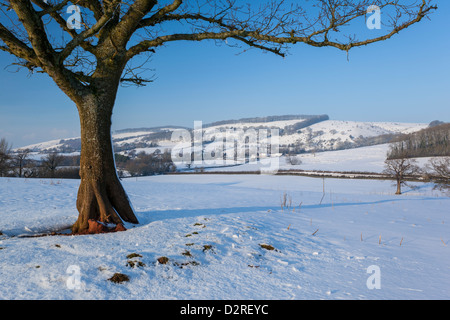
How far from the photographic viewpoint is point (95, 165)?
5.09m

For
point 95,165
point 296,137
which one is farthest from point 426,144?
point 95,165

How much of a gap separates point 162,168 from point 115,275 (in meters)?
74.6

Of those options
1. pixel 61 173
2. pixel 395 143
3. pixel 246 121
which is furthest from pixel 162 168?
pixel 246 121

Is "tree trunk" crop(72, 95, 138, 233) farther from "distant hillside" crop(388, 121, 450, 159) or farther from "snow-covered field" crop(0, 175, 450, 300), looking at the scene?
"distant hillside" crop(388, 121, 450, 159)

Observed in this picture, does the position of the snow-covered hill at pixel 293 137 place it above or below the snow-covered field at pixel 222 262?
above

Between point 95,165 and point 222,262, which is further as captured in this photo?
point 95,165

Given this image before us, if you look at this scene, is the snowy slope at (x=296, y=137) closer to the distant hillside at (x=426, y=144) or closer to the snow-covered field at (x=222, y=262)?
the distant hillside at (x=426, y=144)

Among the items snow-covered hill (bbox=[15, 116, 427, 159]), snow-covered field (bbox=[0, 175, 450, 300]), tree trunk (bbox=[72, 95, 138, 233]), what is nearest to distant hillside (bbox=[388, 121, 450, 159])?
snow-covered hill (bbox=[15, 116, 427, 159])

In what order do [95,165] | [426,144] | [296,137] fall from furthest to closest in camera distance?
[296,137]
[426,144]
[95,165]

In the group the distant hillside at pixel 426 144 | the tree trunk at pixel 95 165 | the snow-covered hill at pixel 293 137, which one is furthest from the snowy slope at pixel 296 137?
the tree trunk at pixel 95 165

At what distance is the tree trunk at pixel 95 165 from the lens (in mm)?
4984

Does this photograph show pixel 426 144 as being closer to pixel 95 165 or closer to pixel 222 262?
pixel 222 262

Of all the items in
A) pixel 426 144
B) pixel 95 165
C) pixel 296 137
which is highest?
pixel 296 137
